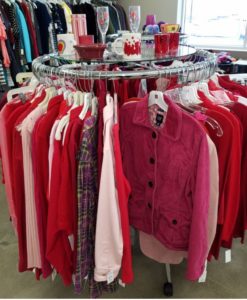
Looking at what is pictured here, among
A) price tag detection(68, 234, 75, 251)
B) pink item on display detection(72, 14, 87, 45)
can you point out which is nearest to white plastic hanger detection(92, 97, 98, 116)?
price tag detection(68, 234, 75, 251)

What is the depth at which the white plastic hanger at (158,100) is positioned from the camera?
3.37ft

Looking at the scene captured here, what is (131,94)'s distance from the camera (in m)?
1.48

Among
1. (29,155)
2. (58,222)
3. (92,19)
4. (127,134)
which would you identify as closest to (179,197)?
(127,134)

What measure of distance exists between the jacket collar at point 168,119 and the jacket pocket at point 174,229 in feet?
1.10

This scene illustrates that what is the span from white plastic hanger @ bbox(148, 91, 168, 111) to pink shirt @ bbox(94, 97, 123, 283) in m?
0.17

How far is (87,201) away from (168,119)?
1.39 ft

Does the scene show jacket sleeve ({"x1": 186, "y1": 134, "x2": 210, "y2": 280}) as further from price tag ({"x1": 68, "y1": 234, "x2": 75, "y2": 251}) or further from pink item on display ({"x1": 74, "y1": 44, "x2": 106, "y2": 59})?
pink item on display ({"x1": 74, "y1": 44, "x2": 106, "y2": 59})

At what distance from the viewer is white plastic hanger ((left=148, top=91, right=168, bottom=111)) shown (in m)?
1.03

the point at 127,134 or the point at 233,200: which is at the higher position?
the point at 127,134

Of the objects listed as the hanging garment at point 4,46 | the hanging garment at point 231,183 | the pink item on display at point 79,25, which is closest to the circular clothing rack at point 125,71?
the hanging garment at point 231,183

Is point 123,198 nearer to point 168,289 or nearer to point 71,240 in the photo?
point 71,240

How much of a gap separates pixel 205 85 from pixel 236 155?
1.17ft

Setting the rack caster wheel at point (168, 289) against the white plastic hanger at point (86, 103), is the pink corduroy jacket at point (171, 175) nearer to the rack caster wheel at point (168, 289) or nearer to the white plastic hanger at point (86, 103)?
the white plastic hanger at point (86, 103)

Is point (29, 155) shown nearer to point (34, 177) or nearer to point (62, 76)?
point (34, 177)
